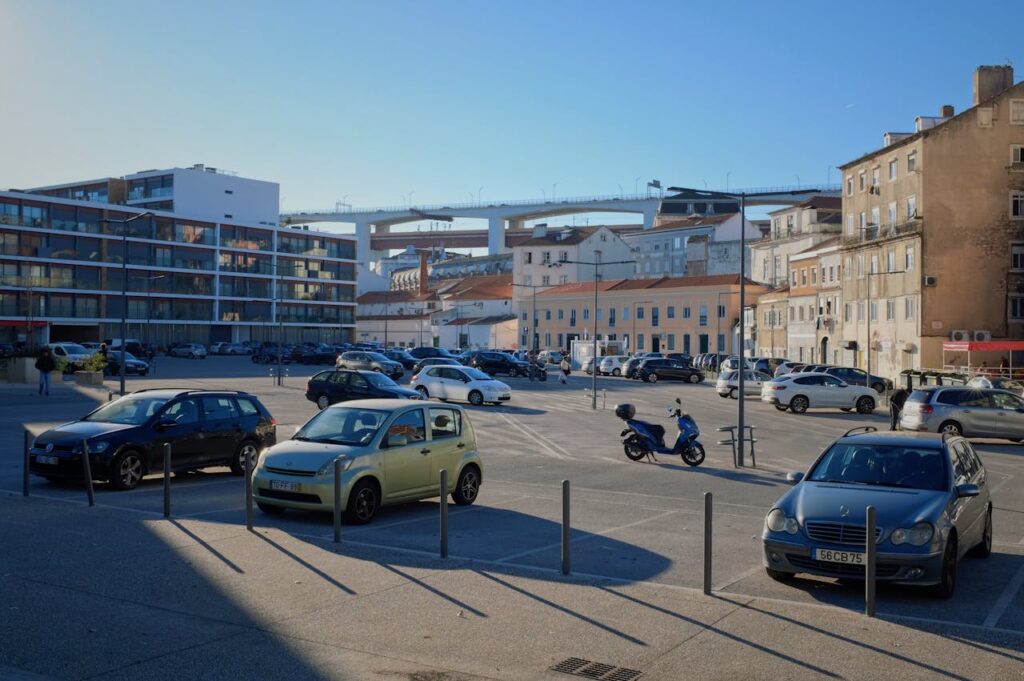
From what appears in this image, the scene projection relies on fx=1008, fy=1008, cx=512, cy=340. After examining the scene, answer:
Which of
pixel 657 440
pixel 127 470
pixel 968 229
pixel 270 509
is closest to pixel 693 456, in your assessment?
pixel 657 440

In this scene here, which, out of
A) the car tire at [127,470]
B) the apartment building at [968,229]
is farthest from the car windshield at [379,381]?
the apartment building at [968,229]

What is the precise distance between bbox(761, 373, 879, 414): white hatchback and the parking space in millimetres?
9958

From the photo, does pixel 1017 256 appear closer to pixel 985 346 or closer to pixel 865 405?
pixel 985 346

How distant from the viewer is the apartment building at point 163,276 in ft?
297

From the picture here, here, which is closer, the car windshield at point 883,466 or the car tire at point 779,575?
the car tire at point 779,575

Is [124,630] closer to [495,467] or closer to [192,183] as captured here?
[495,467]

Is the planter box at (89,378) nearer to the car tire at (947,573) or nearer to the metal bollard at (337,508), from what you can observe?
the metal bollard at (337,508)

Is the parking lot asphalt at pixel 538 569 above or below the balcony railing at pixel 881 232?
below

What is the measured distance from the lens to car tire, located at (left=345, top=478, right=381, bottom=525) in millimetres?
12992

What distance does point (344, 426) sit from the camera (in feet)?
46.2

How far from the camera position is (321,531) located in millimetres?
12602

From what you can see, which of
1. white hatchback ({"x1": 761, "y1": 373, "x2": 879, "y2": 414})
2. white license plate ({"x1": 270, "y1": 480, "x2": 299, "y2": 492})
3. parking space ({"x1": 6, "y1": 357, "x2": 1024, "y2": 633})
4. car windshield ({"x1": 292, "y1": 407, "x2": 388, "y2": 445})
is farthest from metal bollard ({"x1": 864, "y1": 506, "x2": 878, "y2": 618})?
white hatchback ({"x1": 761, "y1": 373, "x2": 879, "y2": 414})

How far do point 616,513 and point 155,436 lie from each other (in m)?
7.56

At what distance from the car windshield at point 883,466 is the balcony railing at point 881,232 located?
5350 cm
